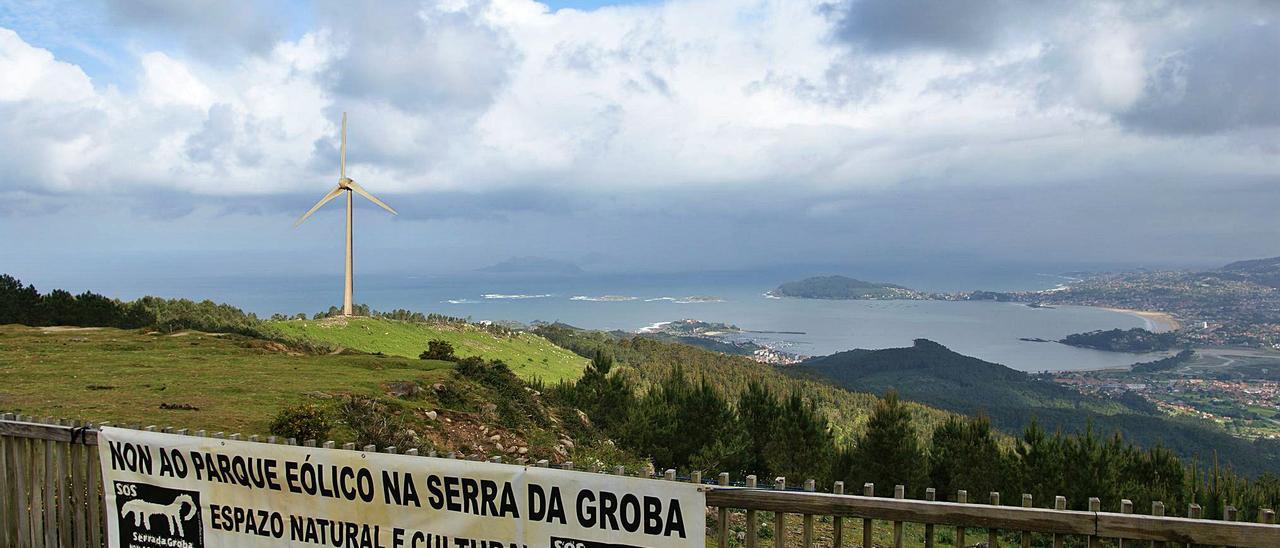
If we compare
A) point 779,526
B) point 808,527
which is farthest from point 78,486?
point 808,527

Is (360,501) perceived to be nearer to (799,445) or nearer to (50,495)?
(50,495)

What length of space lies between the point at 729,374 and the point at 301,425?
284 feet

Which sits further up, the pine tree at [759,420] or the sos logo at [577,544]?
the sos logo at [577,544]

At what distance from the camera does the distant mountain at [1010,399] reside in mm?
100062

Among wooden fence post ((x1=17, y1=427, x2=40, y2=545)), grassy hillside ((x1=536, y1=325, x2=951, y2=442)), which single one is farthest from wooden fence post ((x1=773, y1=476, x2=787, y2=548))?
grassy hillside ((x1=536, y1=325, x2=951, y2=442))

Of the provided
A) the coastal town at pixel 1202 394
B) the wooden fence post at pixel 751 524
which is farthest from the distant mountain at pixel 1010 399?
the wooden fence post at pixel 751 524

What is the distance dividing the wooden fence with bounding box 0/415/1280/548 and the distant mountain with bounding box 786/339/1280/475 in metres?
92.2

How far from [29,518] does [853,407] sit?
9415cm

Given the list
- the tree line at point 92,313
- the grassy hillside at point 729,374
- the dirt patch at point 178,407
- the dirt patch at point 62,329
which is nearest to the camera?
the dirt patch at point 178,407

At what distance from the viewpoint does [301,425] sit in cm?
1445

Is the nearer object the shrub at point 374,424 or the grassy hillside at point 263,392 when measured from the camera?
the shrub at point 374,424

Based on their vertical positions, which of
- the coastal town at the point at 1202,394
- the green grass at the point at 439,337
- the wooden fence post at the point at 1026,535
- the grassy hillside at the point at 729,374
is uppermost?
the wooden fence post at the point at 1026,535

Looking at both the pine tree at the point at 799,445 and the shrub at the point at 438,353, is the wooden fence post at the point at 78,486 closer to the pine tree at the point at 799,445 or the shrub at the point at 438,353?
the shrub at the point at 438,353

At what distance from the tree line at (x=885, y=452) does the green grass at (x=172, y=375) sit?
27.8 feet
